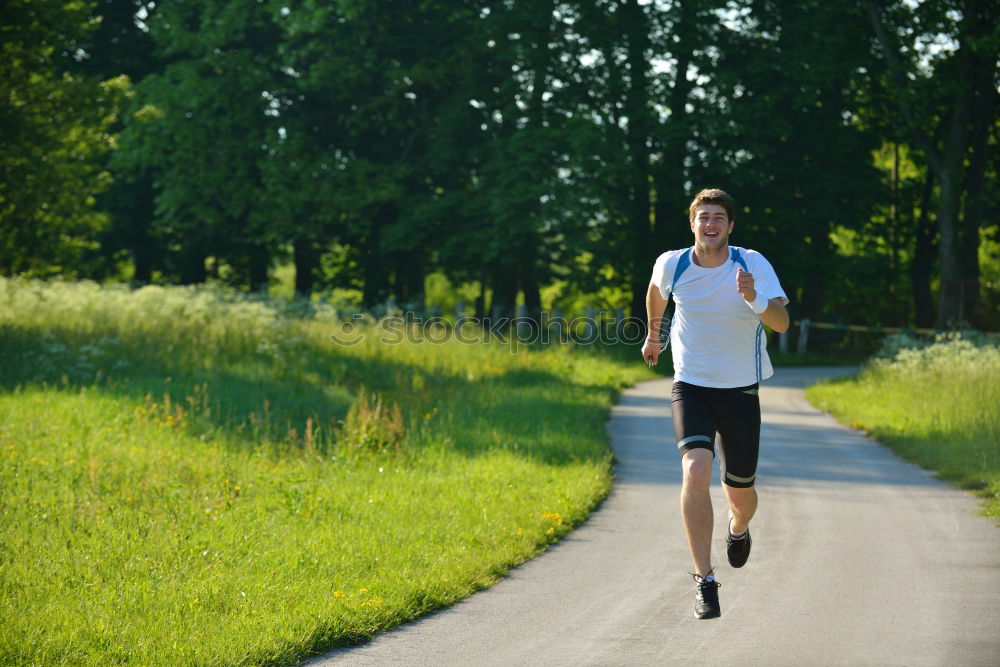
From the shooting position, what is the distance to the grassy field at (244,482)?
19.9ft

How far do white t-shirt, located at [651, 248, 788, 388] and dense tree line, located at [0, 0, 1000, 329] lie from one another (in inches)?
955

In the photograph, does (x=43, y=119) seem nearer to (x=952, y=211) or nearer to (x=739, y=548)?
(x=739, y=548)

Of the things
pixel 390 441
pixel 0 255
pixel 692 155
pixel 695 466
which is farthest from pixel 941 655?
pixel 692 155

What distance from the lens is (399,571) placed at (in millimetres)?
7164

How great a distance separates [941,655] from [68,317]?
1587 cm

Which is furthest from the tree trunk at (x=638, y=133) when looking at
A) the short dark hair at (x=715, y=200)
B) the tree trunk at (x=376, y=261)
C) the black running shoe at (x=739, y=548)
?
the short dark hair at (x=715, y=200)

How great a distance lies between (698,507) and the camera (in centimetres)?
606

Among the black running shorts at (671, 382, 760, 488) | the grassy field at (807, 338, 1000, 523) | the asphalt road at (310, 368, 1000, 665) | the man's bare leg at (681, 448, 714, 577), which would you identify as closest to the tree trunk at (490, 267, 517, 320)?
the grassy field at (807, 338, 1000, 523)

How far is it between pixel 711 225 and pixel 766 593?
2387 millimetres

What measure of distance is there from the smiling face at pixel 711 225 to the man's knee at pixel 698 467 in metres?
1.12

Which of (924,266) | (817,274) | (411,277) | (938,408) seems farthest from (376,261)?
(938,408)

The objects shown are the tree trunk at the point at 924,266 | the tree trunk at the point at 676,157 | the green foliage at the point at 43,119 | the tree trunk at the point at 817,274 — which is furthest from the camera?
the tree trunk at the point at 924,266

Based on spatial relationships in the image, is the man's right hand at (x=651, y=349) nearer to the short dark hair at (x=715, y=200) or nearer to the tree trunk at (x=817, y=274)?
the short dark hair at (x=715, y=200)

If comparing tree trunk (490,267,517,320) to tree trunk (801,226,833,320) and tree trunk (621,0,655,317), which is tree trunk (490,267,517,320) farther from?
tree trunk (801,226,833,320)
